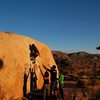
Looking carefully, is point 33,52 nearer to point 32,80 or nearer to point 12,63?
point 32,80

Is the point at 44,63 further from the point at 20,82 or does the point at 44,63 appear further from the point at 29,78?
the point at 20,82

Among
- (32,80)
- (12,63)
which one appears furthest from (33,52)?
(12,63)

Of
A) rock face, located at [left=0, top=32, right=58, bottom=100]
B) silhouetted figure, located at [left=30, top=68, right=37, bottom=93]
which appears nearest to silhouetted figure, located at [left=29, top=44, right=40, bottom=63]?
rock face, located at [left=0, top=32, right=58, bottom=100]

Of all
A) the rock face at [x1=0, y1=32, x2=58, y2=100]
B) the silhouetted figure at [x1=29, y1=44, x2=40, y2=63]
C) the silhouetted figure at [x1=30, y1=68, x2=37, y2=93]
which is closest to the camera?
the rock face at [x1=0, y1=32, x2=58, y2=100]

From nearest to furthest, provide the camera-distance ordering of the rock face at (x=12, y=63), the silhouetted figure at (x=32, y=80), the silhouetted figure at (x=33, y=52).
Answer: the rock face at (x=12, y=63) → the silhouetted figure at (x=32, y=80) → the silhouetted figure at (x=33, y=52)

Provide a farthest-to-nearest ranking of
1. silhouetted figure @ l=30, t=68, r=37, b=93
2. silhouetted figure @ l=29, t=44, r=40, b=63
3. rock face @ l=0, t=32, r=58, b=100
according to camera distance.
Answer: silhouetted figure @ l=29, t=44, r=40, b=63
silhouetted figure @ l=30, t=68, r=37, b=93
rock face @ l=0, t=32, r=58, b=100

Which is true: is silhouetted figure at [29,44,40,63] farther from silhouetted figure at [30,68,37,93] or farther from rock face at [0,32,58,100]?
silhouetted figure at [30,68,37,93]

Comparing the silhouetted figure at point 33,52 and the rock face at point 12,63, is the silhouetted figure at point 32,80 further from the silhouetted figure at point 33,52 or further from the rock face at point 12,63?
the silhouetted figure at point 33,52

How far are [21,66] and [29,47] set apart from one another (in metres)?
1.50

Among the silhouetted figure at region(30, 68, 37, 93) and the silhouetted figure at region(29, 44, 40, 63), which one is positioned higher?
the silhouetted figure at region(29, 44, 40, 63)

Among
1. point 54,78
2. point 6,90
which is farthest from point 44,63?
point 6,90

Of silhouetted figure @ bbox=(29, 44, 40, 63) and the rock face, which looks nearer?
the rock face

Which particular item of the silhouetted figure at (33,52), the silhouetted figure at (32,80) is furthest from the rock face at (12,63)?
the silhouetted figure at (32,80)

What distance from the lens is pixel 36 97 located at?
502 inches
